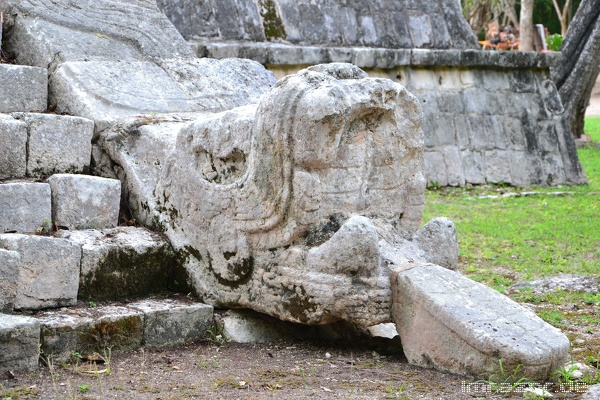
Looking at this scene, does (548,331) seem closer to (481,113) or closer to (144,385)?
(144,385)

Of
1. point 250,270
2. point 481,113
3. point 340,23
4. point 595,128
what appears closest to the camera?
point 250,270

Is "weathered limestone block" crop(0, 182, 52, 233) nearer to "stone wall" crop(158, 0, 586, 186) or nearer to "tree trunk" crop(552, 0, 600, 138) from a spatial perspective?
"stone wall" crop(158, 0, 586, 186)

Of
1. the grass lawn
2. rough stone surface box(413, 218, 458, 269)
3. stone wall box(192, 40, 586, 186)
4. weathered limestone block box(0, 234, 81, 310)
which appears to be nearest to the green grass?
the grass lawn

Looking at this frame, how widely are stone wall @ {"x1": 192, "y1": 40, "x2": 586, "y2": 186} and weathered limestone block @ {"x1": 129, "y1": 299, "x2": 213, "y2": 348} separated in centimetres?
608

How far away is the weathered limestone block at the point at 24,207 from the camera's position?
4316 mm

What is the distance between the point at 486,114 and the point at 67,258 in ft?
25.2

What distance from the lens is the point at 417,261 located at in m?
4.21

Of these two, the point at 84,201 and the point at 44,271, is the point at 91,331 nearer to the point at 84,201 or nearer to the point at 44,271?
the point at 44,271

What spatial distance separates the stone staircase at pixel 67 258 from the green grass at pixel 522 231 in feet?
8.33

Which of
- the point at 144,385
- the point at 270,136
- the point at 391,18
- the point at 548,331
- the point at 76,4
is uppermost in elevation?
the point at 391,18

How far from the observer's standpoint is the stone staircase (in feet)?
12.4

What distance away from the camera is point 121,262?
437 centimetres

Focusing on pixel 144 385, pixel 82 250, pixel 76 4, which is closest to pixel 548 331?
pixel 144 385

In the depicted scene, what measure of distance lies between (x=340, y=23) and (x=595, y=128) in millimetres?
12140
